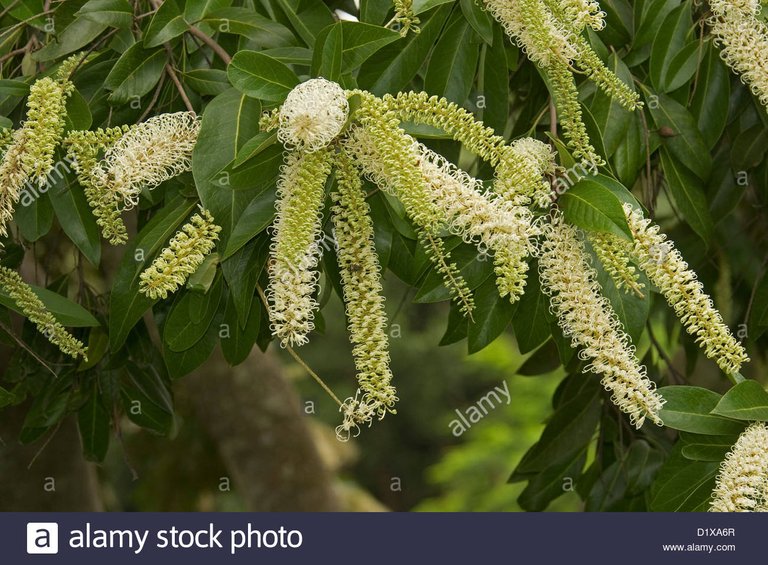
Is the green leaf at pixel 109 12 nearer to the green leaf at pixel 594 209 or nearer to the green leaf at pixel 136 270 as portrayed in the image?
the green leaf at pixel 136 270

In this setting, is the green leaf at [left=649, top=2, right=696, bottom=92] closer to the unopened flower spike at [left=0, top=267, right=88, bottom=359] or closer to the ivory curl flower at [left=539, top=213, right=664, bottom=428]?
the ivory curl flower at [left=539, top=213, right=664, bottom=428]

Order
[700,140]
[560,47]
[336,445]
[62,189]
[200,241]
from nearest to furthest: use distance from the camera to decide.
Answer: [200,241]
[560,47]
[62,189]
[700,140]
[336,445]

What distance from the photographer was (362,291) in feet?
5.02

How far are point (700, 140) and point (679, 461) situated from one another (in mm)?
714

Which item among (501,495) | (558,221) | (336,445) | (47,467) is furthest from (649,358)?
(501,495)

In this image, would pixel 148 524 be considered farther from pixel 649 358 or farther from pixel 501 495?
pixel 501 495

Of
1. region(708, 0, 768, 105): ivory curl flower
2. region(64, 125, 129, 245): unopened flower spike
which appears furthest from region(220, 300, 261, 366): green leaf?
region(708, 0, 768, 105): ivory curl flower

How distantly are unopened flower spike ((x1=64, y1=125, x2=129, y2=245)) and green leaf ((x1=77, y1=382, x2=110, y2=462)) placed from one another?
0.96 metres

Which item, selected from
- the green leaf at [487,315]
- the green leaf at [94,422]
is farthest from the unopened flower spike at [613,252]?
the green leaf at [94,422]

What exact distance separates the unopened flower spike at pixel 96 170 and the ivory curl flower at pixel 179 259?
0.21 meters

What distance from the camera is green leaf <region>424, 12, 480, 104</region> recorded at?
1.92 metres

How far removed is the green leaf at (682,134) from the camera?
2.10 meters

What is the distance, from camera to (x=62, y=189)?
1.87 metres

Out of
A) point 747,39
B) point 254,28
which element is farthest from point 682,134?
point 254,28
